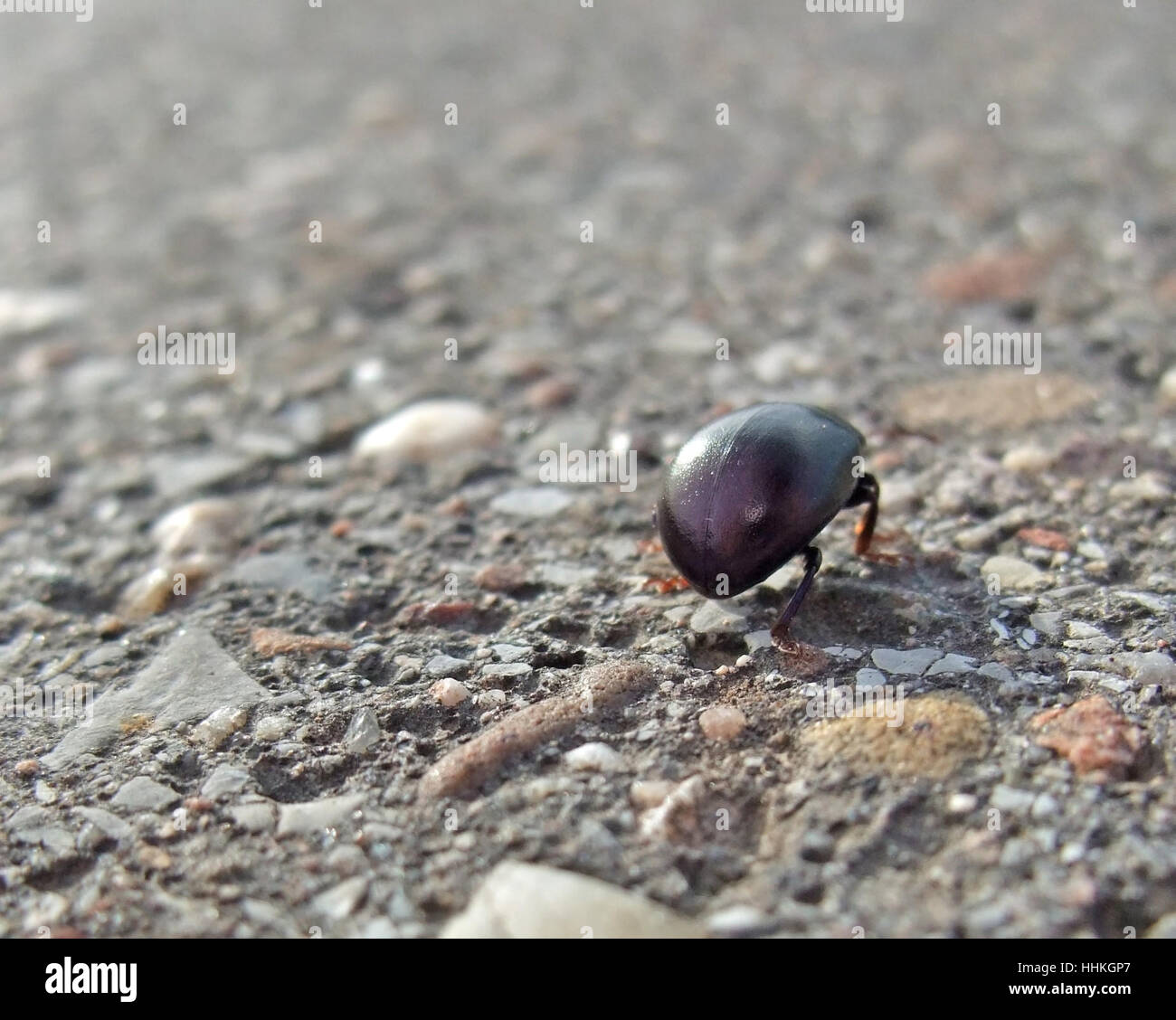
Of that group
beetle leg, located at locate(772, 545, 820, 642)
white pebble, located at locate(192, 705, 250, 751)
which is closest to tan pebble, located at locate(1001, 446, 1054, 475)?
beetle leg, located at locate(772, 545, 820, 642)

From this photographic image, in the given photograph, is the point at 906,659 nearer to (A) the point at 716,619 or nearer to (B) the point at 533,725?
(A) the point at 716,619

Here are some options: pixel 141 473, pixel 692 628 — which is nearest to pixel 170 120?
pixel 141 473

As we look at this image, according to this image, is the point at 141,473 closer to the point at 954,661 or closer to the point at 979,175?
the point at 954,661

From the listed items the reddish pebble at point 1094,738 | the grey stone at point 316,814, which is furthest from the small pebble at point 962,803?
the grey stone at point 316,814

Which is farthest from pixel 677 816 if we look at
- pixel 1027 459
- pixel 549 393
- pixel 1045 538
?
pixel 549 393

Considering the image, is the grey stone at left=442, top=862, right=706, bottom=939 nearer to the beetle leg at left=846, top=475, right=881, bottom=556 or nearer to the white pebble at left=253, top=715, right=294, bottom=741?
the white pebble at left=253, top=715, right=294, bottom=741

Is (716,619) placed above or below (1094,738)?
above
